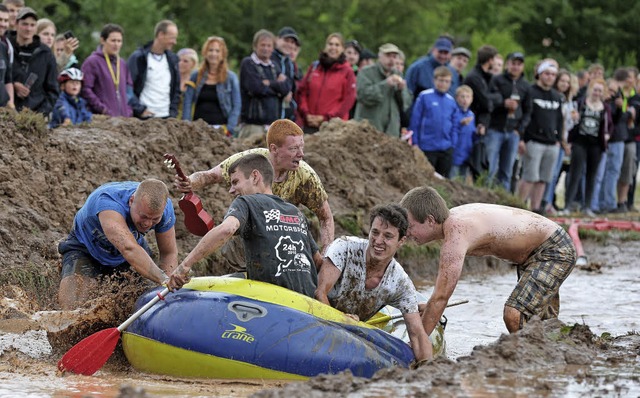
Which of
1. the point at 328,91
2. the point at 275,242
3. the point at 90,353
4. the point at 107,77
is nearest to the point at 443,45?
the point at 328,91

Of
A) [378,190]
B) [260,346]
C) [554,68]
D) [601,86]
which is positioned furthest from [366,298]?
[601,86]

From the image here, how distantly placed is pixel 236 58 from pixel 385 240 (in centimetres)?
2349

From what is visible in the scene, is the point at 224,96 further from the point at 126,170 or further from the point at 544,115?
the point at 544,115

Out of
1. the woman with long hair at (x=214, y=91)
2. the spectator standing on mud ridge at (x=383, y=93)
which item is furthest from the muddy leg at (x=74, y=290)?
the spectator standing on mud ridge at (x=383, y=93)

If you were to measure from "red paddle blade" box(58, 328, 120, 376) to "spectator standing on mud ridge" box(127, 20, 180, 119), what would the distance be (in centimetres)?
720

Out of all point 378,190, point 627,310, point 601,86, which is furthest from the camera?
point 601,86

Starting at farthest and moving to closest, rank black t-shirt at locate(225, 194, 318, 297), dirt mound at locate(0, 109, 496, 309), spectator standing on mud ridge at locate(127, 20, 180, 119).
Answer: spectator standing on mud ridge at locate(127, 20, 180, 119) → dirt mound at locate(0, 109, 496, 309) → black t-shirt at locate(225, 194, 318, 297)

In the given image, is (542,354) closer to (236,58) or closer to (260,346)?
(260,346)

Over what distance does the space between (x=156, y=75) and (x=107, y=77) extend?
81 centimetres

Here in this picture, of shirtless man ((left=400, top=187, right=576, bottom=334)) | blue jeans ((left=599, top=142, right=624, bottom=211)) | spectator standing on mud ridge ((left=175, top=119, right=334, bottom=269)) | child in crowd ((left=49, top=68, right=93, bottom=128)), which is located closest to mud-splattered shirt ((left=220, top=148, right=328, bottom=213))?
spectator standing on mud ridge ((left=175, top=119, right=334, bottom=269))

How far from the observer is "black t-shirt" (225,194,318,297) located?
A: 8844mm

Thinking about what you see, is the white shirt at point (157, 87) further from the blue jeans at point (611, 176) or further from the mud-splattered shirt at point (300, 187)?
the blue jeans at point (611, 176)

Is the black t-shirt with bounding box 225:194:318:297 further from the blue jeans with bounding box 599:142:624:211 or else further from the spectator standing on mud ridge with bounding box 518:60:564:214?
the blue jeans with bounding box 599:142:624:211

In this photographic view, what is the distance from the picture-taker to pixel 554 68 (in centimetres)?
1927
